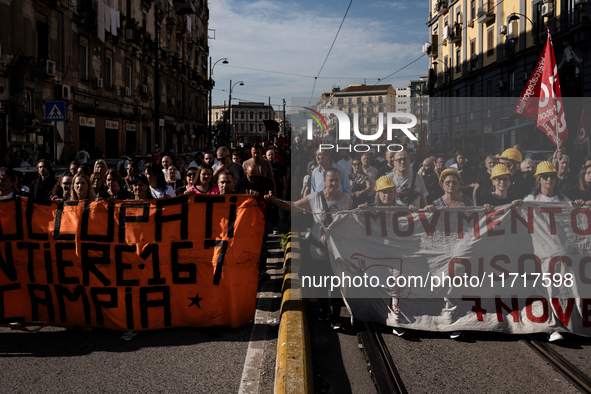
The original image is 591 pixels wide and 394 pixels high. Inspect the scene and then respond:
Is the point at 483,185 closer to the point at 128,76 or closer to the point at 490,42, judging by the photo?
the point at 128,76

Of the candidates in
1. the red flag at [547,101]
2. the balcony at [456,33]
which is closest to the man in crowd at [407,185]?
the red flag at [547,101]

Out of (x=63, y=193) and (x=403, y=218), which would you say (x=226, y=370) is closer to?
(x=403, y=218)

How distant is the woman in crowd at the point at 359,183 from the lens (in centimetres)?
809

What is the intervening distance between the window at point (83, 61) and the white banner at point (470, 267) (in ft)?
69.2

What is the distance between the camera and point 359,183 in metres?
8.73

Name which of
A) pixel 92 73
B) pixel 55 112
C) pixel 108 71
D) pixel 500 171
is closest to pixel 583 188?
pixel 500 171

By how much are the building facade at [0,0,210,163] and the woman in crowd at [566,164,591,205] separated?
10.9 metres

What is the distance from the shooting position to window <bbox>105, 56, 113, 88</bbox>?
2605 cm

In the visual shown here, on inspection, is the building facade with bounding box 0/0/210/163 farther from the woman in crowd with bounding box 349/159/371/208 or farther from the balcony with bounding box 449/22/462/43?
the balcony with bounding box 449/22/462/43

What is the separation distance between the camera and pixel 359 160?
913 centimetres

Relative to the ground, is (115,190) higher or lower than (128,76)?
lower

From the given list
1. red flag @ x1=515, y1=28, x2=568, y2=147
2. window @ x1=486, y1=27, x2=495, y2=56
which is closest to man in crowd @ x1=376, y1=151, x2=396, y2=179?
red flag @ x1=515, y1=28, x2=568, y2=147

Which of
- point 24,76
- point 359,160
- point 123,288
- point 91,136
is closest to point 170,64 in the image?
point 91,136

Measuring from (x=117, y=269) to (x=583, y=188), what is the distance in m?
5.02
